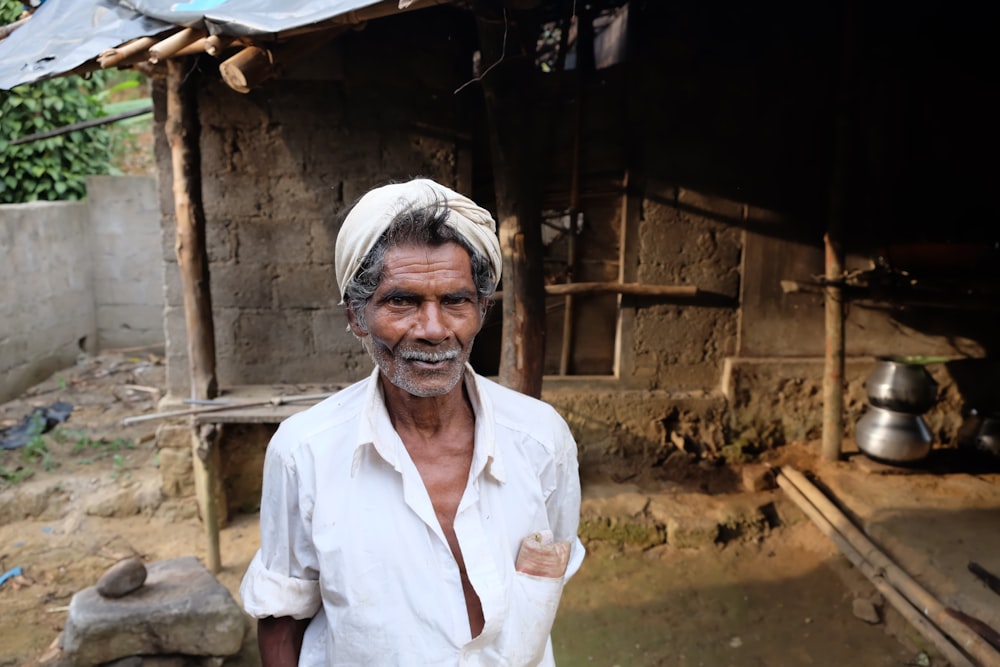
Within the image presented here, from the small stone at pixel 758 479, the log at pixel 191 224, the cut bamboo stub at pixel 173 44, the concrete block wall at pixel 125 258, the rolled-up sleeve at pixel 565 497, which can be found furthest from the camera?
the concrete block wall at pixel 125 258

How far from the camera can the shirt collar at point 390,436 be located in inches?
56.5

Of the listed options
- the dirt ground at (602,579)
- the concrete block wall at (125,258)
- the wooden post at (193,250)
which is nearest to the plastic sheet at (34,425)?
the dirt ground at (602,579)

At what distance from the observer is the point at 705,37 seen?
15.2 ft

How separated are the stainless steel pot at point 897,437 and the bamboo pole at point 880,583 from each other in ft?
2.04

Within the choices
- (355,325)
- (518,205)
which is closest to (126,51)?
(518,205)

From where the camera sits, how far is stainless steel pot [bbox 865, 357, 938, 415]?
14.7ft

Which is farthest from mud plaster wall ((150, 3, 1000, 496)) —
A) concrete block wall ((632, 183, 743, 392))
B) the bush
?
the bush

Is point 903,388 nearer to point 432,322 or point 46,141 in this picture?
point 432,322

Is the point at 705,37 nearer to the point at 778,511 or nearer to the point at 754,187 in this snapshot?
the point at 754,187

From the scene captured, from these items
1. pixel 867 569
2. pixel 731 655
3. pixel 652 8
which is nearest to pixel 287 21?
pixel 652 8

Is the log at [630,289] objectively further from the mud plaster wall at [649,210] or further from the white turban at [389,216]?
the white turban at [389,216]

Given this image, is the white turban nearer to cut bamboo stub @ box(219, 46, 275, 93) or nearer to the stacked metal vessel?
cut bamboo stub @ box(219, 46, 275, 93)

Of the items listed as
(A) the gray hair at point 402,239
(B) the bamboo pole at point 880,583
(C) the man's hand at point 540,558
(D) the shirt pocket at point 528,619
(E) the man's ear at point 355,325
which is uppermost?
(A) the gray hair at point 402,239

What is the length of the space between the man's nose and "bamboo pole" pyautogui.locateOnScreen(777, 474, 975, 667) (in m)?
2.95
